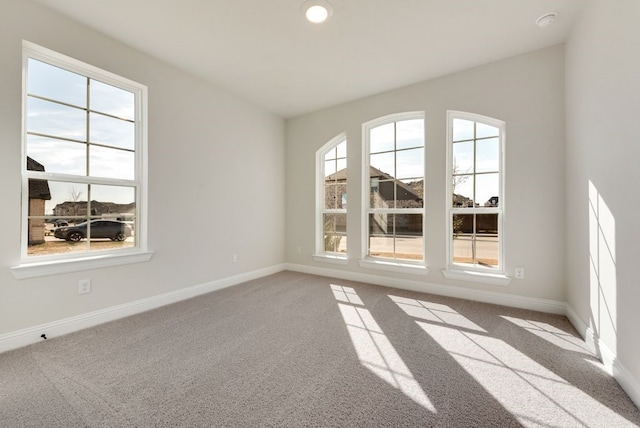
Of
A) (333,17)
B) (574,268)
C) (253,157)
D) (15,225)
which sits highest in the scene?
(333,17)

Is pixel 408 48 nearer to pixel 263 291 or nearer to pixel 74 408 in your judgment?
pixel 263 291

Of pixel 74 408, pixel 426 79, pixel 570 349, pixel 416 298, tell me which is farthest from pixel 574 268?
pixel 74 408

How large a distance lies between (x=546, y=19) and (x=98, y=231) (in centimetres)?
449

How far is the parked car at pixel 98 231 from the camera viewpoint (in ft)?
7.74

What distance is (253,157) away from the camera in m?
4.12

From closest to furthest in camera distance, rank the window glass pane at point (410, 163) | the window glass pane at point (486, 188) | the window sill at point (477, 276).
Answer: the window sill at point (477, 276) → the window glass pane at point (486, 188) → the window glass pane at point (410, 163)

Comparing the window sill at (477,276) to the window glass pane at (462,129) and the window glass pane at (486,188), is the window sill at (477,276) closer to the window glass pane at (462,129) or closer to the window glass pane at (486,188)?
the window glass pane at (486,188)

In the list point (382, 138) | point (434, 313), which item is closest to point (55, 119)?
point (382, 138)

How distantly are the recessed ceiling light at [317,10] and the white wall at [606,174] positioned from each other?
189cm

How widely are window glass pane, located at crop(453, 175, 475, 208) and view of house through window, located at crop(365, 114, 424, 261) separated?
409mm

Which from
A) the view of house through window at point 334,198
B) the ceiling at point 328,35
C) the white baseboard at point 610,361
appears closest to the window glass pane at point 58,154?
the ceiling at point 328,35

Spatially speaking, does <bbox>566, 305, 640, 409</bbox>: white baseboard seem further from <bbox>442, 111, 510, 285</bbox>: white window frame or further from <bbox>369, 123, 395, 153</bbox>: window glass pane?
<bbox>369, 123, 395, 153</bbox>: window glass pane

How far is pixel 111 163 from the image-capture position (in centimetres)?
264

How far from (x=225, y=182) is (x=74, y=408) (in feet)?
8.87
